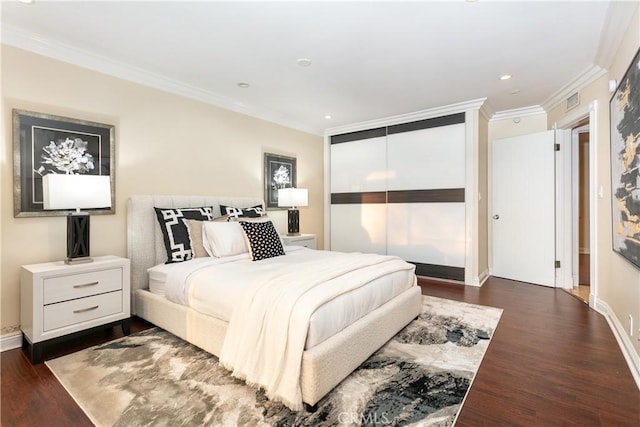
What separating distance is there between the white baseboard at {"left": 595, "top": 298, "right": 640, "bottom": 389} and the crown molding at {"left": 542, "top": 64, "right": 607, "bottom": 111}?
233 cm

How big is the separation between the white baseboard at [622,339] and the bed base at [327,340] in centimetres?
148

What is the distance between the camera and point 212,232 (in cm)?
315

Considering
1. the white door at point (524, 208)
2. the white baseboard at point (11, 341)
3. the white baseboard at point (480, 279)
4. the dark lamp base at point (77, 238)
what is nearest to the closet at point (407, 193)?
the white baseboard at point (480, 279)

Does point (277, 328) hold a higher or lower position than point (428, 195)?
lower

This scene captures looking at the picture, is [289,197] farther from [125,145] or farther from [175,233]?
[125,145]

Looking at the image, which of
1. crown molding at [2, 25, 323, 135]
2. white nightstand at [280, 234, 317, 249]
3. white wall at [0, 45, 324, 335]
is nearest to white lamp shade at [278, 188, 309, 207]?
white wall at [0, 45, 324, 335]

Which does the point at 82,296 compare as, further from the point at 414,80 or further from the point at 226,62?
the point at 414,80

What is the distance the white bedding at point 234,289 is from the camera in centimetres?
187

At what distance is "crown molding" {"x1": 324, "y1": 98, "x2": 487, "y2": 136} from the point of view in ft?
14.0

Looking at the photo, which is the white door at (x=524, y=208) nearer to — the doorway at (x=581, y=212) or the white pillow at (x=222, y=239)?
the doorway at (x=581, y=212)

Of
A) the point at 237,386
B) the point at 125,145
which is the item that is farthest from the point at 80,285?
the point at 237,386

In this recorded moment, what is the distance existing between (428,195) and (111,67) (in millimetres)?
4195

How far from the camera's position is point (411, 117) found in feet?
15.8

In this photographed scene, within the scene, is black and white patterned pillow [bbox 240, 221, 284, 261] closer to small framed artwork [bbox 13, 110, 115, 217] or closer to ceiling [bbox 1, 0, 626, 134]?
small framed artwork [bbox 13, 110, 115, 217]
